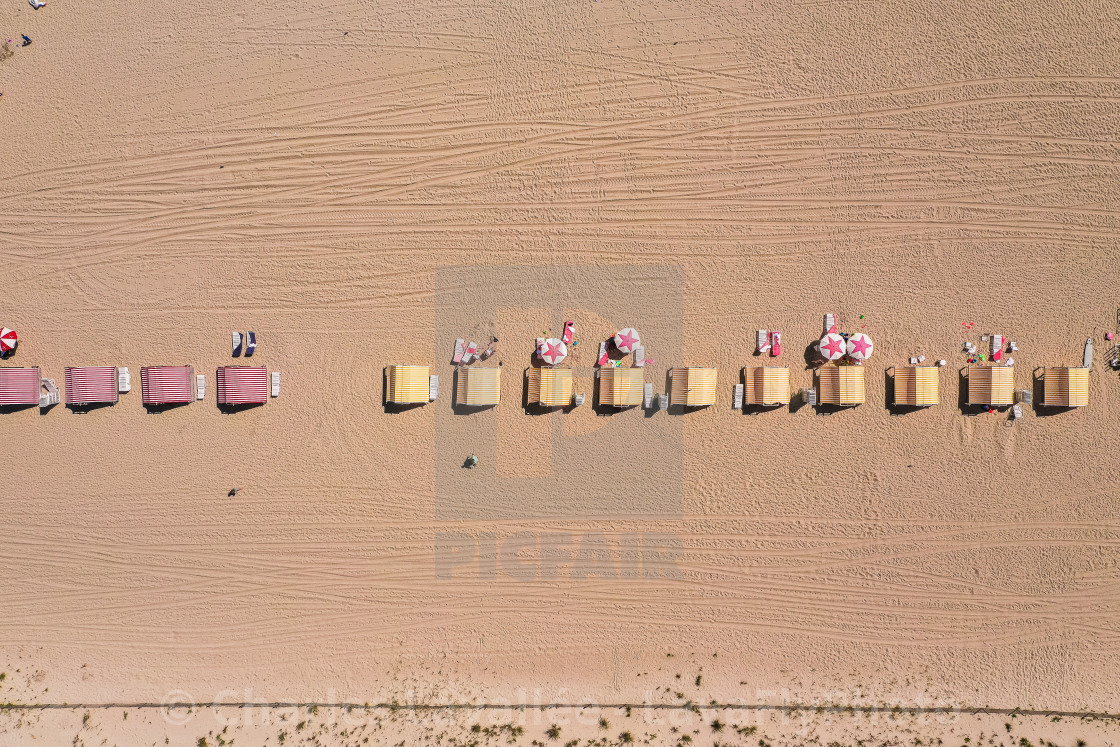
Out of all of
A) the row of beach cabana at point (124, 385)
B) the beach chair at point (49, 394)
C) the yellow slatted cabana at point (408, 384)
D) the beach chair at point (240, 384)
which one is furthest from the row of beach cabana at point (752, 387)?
the beach chair at point (49, 394)

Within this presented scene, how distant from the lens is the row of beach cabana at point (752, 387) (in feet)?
28.6

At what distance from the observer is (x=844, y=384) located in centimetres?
878

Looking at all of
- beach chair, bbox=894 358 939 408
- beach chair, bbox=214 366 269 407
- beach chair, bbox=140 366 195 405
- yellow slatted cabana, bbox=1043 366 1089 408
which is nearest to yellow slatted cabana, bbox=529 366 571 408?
beach chair, bbox=214 366 269 407

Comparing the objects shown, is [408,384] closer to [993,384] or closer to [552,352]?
[552,352]

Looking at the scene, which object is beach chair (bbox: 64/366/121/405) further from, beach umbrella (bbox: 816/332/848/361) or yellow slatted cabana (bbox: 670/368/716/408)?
beach umbrella (bbox: 816/332/848/361)

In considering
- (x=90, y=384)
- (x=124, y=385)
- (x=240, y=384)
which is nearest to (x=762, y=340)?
(x=240, y=384)

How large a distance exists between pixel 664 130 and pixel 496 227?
3.17 metres

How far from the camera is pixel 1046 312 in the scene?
8.92 metres

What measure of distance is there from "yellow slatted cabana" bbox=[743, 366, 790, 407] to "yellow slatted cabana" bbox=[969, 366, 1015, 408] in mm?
2985

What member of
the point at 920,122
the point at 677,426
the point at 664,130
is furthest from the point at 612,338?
the point at 920,122

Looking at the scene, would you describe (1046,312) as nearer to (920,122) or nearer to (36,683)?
(920,122)

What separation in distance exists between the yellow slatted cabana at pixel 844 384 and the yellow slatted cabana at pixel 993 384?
1797 mm

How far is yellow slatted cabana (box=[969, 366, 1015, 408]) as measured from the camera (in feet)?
28.5

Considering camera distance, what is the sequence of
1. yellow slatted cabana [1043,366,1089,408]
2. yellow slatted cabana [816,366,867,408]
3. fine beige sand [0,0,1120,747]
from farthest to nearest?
fine beige sand [0,0,1120,747] → yellow slatted cabana [816,366,867,408] → yellow slatted cabana [1043,366,1089,408]
